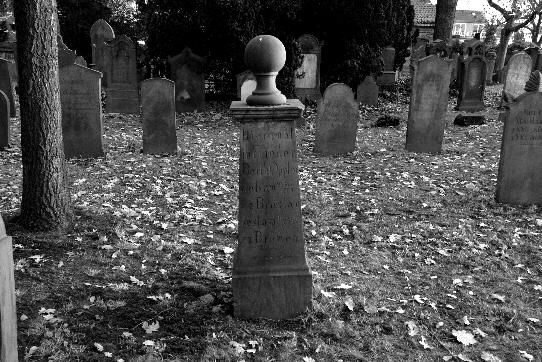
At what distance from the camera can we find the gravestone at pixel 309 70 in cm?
1552

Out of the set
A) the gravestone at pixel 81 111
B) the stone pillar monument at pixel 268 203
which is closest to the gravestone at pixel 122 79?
the gravestone at pixel 81 111

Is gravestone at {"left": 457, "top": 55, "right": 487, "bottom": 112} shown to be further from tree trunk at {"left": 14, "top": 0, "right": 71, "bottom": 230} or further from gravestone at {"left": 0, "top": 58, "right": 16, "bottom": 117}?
tree trunk at {"left": 14, "top": 0, "right": 71, "bottom": 230}

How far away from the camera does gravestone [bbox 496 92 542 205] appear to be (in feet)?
22.4

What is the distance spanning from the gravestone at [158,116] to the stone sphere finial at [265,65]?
5.85m

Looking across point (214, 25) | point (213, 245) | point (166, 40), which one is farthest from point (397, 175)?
point (166, 40)

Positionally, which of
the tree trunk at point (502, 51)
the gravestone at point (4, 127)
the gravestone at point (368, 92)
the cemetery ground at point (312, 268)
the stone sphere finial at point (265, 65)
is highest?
the tree trunk at point (502, 51)

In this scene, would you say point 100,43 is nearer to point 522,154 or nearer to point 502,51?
point 522,154

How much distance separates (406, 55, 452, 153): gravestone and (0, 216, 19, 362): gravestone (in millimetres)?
8719

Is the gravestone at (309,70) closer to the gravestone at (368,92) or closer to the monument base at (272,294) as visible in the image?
the gravestone at (368,92)

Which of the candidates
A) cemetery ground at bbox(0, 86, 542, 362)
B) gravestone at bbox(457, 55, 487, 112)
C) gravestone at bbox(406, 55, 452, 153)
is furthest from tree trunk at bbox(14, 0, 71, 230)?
gravestone at bbox(457, 55, 487, 112)

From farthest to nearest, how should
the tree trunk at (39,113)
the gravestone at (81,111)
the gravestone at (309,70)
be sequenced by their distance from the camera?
the gravestone at (309,70)
the gravestone at (81,111)
the tree trunk at (39,113)

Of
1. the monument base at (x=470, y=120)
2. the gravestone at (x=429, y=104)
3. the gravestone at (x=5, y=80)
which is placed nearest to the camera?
Answer: the gravestone at (x=429, y=104)

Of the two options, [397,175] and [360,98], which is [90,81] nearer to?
[397,175]

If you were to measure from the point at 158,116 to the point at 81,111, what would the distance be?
1327 mm
